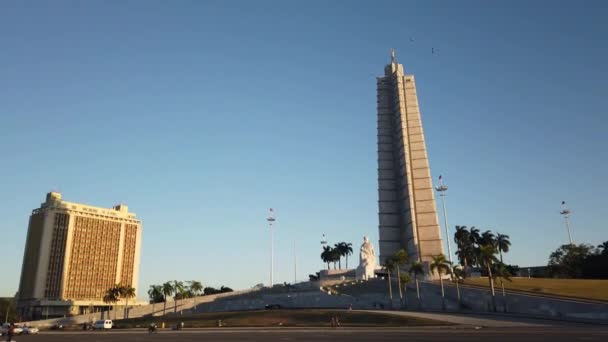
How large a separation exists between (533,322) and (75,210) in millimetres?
133913

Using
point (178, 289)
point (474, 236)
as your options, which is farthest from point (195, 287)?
point (474, 236)

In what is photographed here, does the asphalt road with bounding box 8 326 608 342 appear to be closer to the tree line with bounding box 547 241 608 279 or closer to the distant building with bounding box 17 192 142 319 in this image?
the tree line with bounding box 547 241 608 279

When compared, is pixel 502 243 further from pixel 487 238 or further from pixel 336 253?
pixel 336 253

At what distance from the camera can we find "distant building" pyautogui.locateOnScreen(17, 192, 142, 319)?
5094 inches

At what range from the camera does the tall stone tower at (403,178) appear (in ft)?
322

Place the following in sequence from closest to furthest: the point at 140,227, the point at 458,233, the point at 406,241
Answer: the point at 458,233 → the point at 406,241 → the point at 140,227

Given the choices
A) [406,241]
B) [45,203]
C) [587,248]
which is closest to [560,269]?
[587,248]

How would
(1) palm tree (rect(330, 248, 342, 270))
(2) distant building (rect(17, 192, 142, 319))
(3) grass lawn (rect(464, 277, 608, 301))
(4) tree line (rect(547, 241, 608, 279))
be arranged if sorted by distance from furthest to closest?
(2) distant building (rect(17, 192, 142, 319)) < (1) palm tree (rect(330, 248, 342, 270)) < (4) tree line (rect(547, 241, 608, 279)) < (3) grass lawn (rect(464, 277, 608, 301))

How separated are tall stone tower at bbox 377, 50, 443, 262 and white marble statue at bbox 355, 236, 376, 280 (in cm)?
1254

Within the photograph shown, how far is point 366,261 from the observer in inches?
3398

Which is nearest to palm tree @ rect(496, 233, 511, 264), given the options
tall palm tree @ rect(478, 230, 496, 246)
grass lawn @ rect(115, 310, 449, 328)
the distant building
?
tall palm tree @ rect(478, 230, 496, 246)

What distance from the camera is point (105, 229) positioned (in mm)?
146625

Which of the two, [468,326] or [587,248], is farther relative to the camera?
[587,248]

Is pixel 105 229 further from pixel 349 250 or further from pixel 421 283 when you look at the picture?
pixel 421 283
